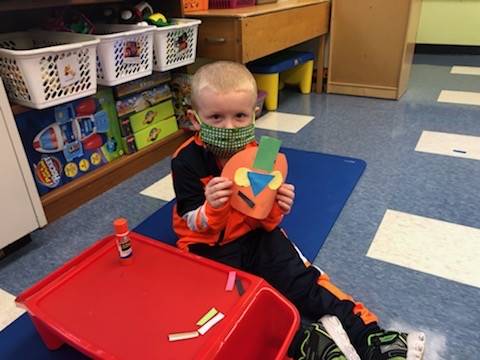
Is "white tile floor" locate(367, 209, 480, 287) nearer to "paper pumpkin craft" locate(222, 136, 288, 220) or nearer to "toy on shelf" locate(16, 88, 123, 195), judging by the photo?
"paper pumpkin craft" locate(222, 136, 288, 220)

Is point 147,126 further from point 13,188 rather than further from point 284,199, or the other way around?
point 284,199

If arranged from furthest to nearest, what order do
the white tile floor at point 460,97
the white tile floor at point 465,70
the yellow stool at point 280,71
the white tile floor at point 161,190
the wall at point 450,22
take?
the wall at point 450,22 → the white tile floor at point 465,70 → the white tile floor at point 460,97 → the yellow stool at point 280,71 → the white tile floor at point 161,190

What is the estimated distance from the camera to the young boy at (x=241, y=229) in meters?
0.72

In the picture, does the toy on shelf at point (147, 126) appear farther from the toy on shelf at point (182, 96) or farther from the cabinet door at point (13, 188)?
the cabinet door at point (13, 188)

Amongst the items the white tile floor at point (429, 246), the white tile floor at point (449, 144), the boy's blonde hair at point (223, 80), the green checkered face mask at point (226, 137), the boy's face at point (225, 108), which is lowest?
the white tile floor at point (449, 144)

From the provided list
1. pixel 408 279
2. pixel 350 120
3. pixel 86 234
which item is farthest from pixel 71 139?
pixel 350 120

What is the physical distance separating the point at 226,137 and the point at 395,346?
485 mm

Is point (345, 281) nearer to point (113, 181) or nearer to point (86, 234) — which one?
point (86, 234)

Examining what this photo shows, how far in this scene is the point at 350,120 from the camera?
1984 millimetres

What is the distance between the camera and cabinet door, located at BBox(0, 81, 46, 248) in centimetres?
95

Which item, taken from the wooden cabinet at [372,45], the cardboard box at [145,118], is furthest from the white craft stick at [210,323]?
the wooden cabinet at [372,45]

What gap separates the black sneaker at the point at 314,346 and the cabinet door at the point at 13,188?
0.75 m

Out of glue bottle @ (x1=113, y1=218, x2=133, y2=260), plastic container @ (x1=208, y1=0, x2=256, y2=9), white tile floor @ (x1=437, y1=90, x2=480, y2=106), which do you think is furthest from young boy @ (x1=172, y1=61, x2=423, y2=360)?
white tile floor @ (x1=437, y1=90, x2=480, y2=106)

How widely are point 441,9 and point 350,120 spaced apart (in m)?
2.05
